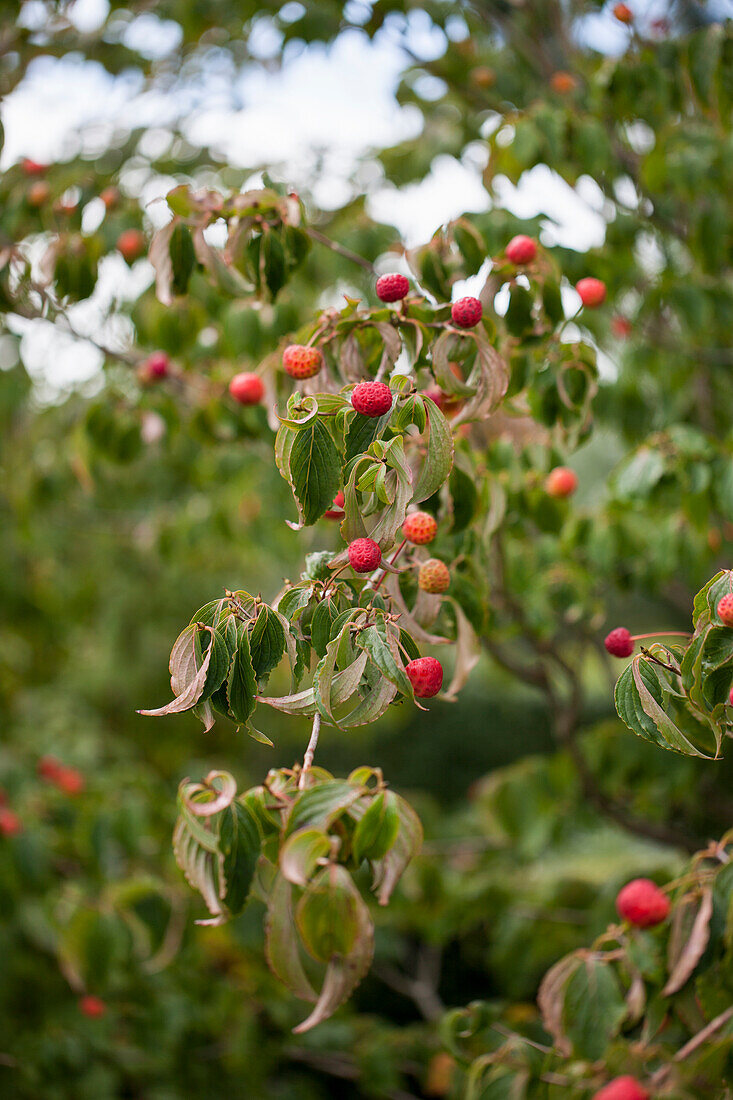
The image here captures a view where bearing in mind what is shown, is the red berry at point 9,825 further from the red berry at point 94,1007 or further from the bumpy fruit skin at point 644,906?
the bumpy fruit skin at point 644,906

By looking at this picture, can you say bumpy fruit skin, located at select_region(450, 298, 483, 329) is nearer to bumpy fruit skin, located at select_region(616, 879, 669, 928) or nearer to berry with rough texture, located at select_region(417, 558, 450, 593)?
berry with rough texture, located at select_region(417, 558, 450, 593)

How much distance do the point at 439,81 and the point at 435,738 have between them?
5.70 m

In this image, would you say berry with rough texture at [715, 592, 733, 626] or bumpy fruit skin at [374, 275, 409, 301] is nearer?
berry with rough texture at [715, 592, 733, 626]

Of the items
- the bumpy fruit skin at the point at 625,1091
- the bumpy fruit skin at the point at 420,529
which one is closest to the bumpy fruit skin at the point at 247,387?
the bumpy fruit skin at the point at 420,529

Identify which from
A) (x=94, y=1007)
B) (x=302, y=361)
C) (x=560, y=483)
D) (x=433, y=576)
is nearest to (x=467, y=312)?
(x=302, y=361)

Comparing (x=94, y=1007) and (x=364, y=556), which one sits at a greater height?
(x=364, y=556)

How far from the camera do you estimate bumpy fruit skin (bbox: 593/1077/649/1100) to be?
97 cm

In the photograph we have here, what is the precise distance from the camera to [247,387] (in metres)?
1.52

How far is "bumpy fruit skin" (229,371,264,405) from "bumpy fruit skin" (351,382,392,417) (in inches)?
24.6

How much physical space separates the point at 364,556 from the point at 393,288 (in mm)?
424

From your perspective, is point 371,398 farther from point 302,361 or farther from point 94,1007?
point 94,1007

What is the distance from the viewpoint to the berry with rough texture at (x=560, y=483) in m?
1.75

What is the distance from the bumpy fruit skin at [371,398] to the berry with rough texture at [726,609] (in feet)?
1.33

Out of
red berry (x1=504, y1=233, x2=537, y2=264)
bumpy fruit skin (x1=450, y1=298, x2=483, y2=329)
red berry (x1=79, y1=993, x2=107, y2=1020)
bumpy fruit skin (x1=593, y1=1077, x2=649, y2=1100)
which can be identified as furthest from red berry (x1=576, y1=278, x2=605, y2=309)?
red berry (x1=79, y1=993, x2=107, y2=1020)
